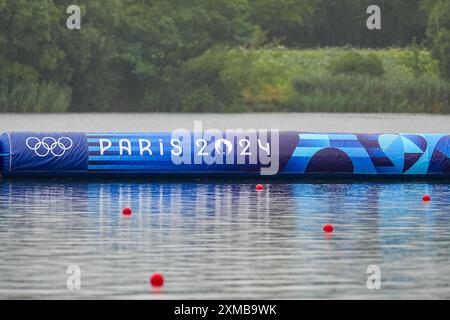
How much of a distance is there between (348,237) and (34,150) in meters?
14.0

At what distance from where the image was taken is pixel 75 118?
91.5 metres

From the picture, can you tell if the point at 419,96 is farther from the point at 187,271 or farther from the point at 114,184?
the point at 187,271

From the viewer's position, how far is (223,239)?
89.5ft

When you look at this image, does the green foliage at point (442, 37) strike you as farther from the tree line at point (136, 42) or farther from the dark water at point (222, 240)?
the dark water at point (222, 240)

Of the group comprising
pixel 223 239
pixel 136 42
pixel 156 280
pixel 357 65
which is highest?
pixel 136 42

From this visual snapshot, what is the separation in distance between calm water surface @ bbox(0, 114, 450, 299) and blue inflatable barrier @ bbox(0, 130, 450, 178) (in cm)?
44

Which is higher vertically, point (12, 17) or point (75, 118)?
point (12, 17)

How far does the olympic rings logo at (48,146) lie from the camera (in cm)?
3941

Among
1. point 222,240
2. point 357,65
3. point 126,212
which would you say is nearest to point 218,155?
point 126,212

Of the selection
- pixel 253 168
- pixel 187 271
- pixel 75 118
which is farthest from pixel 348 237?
pixel 75 118

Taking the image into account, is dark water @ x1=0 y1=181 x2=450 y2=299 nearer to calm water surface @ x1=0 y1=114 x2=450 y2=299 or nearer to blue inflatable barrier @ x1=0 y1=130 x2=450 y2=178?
calm water surface @ x1=0 y1=114 x2=450 y2=299

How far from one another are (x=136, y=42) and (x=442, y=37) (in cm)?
2121

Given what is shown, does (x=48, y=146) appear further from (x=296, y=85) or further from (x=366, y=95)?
(x=366, y=95)

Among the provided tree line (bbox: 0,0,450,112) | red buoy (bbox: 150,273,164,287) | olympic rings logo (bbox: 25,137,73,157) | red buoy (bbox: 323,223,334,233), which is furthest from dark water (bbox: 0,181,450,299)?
tree line (bbox: 0,0,450,112)
